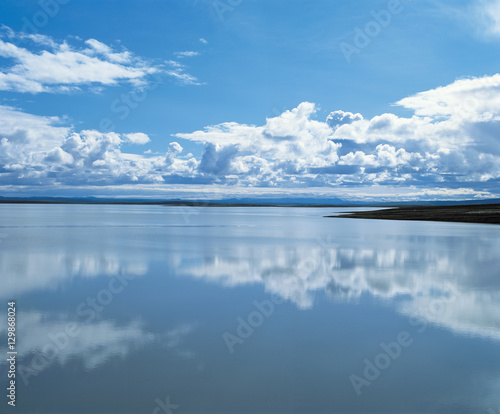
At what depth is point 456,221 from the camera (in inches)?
3012

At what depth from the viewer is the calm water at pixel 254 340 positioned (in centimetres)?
734

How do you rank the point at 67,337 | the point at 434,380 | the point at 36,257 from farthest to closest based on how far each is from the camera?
the point at 36,257 < the point at 67,337 < the point at 434,380

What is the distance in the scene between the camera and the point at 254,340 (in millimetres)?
10430

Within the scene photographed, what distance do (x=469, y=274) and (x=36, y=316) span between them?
18.5 m

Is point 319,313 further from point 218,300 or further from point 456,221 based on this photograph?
point 456,221

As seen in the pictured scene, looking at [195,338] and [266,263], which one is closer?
[195,338]

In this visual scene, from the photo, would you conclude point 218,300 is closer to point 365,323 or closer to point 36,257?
point 365,323

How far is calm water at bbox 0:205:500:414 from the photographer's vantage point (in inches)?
289

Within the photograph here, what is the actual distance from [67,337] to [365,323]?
7865mm

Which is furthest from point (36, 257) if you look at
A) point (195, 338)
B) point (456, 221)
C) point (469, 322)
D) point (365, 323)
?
point (456, 221)

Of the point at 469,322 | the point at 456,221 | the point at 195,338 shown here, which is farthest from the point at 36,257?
the point at 456,221

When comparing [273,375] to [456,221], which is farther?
[456,221]

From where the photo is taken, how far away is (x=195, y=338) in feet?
34.4

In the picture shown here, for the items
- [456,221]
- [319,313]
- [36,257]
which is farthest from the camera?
[456,221]
